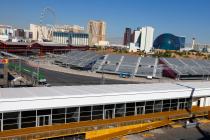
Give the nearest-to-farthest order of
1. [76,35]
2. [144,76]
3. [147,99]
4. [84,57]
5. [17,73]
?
[147,99]
[17,73]
[144,76]
[84,57]
[76,35]

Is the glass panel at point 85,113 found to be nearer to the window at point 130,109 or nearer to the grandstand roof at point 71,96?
the grandstand roof at point 71,96

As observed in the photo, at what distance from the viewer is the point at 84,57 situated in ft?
278

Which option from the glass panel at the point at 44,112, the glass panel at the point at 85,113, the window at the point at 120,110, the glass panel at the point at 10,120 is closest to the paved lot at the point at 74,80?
the window at the point at 120,110

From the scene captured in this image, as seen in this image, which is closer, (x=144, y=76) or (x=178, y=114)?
(x=178, y=114)

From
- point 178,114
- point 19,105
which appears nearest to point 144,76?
point 178,114

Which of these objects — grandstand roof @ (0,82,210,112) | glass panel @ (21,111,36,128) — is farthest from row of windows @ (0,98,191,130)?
grandstand roof @ (0,82,210,112)

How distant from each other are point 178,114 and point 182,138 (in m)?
4.02

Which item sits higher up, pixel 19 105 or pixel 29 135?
pixel 19 105

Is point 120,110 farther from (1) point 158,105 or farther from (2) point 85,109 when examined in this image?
(1) point 158,105

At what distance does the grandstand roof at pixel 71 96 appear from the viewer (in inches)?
827

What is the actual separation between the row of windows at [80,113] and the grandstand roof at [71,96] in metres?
0.49

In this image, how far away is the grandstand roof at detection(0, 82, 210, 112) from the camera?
21000 millimetres

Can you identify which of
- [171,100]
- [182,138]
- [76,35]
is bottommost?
[182,138]

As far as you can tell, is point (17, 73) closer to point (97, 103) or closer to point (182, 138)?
point (97, 103)
